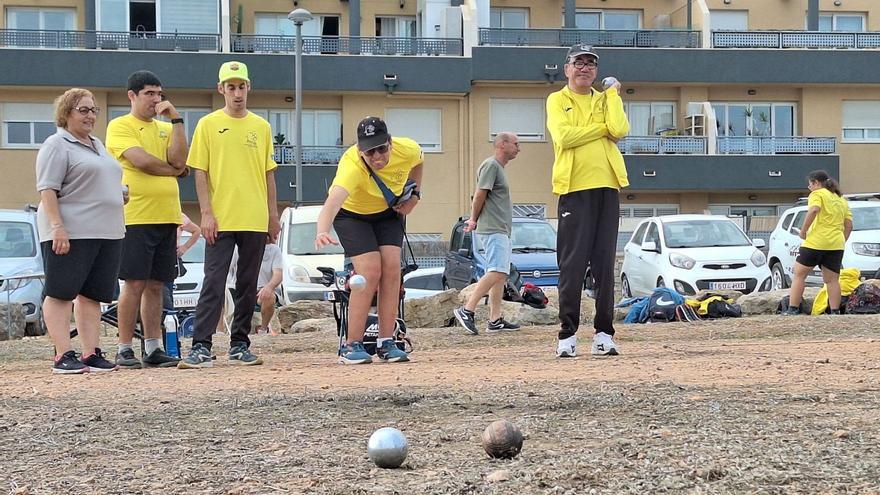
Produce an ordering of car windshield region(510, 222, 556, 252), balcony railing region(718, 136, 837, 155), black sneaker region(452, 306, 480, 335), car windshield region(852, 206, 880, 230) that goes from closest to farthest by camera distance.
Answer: black sneaker region(452, 306, 480, 335) → car windshield region(852, 206, 880, 230) → car windshield region(510, 222, 556, 252) → balcony railing region(718, 136, 837, 155)

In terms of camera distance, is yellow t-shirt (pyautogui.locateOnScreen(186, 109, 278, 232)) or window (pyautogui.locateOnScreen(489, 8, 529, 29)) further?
window (pyautogui.locateOnScreen(489, 8, 529, 29))

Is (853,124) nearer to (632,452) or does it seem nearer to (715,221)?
(715,221)

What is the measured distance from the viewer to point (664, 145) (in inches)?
1505

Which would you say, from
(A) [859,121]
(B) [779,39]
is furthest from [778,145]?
(B) [779,39]

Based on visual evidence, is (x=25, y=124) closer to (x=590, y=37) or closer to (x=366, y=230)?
(x=590, y=37)

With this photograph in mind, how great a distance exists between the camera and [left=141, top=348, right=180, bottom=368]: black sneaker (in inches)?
342

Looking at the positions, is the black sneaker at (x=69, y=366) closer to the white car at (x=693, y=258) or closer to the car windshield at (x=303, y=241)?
the car windshield at (x=303, y=241)

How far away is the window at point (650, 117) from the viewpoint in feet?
128

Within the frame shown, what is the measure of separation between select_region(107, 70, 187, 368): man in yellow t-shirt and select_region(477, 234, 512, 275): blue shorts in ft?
13.5

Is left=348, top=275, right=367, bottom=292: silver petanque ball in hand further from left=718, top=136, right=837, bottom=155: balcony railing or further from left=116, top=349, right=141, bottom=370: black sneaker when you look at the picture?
left=718, top=136, right=837, bottom=155: balcony railing

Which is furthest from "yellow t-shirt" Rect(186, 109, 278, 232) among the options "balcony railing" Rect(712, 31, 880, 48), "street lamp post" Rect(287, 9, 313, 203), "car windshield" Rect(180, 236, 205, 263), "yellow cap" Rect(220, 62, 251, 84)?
"balcony railing" Rect(712, 31, 880, 48)

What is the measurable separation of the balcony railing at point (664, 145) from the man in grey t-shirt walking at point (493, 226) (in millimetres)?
26231

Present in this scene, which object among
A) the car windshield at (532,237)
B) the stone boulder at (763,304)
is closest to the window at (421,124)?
the car windshield at (532,237)

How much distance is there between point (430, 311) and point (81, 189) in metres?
7.52
